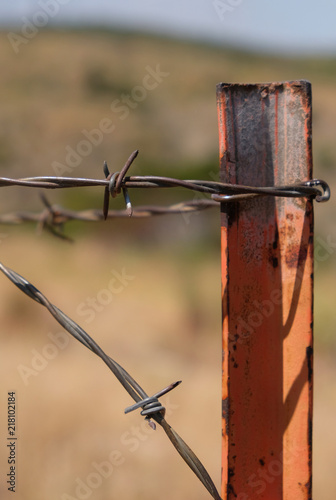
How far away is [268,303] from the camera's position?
1.11 meters

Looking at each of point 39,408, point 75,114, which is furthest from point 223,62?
point 39,408

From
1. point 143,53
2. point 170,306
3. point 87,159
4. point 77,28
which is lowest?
point 170,306

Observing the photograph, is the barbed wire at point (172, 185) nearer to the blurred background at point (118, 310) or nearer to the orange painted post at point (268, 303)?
the orange painted post at point (268, 303)

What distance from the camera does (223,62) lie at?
34688 millimetres

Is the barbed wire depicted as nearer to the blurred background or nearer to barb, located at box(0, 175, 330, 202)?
barb, located at box(0, 175, 330, 202)

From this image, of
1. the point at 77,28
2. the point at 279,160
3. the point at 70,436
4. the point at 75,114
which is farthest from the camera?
the point at 77,28

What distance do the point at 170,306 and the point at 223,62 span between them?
30922 mm

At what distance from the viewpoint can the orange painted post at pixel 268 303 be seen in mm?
1082

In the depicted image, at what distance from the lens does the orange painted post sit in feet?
3.55

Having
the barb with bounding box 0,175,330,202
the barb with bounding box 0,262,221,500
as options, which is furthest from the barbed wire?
the barb with bounding box 0,262,221,500

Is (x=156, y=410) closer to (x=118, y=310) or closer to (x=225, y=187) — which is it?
(x=225, y=187)

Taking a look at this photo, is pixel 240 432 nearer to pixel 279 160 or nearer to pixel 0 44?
pixel 279 160

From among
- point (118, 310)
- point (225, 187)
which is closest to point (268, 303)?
point (225, 187)

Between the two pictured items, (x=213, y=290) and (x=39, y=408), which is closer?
(x=39, y=408)
